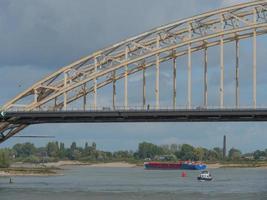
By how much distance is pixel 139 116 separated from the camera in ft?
232

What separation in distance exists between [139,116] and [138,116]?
0.30ft

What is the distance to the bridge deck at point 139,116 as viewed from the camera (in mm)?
68625

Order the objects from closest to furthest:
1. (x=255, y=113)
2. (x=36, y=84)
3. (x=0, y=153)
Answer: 1. (x=255, y=113)
2. (x=36, y=84)
3. (x=0, y=153)

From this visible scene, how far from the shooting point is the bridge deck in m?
68.6

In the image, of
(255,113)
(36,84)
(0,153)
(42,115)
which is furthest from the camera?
(0,153)

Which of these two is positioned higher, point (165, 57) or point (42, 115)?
point (165, 57)

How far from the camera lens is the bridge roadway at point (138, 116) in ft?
225

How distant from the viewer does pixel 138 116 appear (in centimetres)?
7081

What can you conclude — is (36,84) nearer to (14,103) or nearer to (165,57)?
(14,103)

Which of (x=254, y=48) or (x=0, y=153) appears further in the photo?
(x=0, y=153)

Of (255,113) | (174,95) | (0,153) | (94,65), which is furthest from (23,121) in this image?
(0,153)

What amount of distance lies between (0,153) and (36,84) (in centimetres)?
7629

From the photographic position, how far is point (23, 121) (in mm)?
76188

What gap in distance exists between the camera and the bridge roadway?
68625 millimetres
